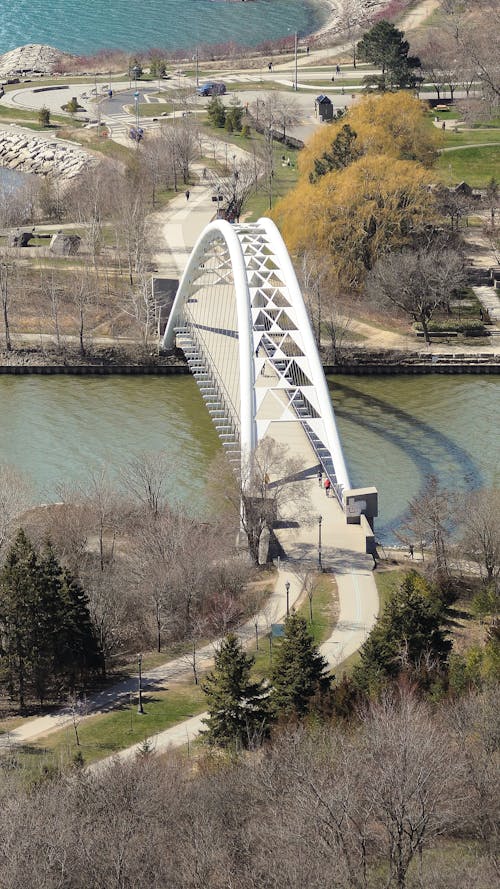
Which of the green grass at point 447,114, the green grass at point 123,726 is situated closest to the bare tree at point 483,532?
the green grass at point 123,726

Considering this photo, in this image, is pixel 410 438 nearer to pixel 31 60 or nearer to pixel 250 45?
pixel 31 60

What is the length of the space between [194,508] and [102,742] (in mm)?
18044

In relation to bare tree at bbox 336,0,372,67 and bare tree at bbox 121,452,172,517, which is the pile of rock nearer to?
bare tree at bbox 336,0,372,67

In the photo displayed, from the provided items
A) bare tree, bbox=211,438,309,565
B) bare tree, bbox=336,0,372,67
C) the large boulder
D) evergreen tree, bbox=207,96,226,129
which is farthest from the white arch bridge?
bare tree, bbox=336,0,372,67

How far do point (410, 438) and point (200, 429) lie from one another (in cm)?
834

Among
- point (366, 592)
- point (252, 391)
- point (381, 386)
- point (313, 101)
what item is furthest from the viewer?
point (313, 101)

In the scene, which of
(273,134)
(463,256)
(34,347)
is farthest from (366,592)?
(273,134)

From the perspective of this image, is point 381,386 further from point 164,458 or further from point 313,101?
point 313,101

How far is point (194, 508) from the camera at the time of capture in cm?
5622

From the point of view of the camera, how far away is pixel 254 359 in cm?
5794

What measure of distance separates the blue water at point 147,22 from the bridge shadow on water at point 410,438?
283ft

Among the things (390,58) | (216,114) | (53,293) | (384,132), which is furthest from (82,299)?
(390,58)

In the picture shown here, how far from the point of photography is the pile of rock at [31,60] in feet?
452

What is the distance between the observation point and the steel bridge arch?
2208 inches
